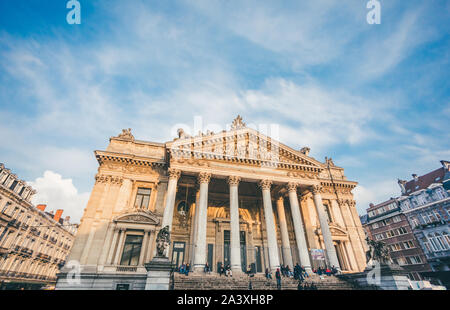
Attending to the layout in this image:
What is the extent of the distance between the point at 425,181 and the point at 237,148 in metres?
40.9

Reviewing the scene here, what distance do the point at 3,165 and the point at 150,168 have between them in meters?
23.6

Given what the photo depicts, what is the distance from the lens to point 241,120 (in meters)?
23.7

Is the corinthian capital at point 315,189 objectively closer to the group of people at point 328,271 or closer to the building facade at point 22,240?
the group of people at point 328,271

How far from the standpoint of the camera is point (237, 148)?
22.2m

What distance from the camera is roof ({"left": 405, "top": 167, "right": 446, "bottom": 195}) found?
3922cm

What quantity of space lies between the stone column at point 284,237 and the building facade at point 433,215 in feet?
96.7

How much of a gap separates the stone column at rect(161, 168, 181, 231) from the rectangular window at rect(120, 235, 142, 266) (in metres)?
3.21

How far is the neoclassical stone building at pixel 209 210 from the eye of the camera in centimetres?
1827

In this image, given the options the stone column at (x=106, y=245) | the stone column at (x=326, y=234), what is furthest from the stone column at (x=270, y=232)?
the stone column at (x=106, y=245)

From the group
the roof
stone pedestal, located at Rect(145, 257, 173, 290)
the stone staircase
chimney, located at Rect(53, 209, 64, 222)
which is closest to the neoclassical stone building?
the stone staircase

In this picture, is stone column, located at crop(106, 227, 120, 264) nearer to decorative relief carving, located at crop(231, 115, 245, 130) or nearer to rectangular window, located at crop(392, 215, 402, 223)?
decorative relief carving, located at crop(231, 115, 245, 130)

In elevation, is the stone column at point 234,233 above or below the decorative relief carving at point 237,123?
below

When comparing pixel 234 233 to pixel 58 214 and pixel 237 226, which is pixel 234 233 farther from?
pixel 58 214
